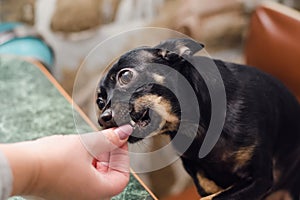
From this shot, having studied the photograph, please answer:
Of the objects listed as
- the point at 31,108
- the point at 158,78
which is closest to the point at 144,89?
the point at 158,78

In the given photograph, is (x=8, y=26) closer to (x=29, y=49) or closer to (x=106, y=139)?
(x=29, y=49)

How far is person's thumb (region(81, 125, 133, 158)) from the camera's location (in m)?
0.49

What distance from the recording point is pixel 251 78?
60 cm

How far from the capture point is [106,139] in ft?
1.61

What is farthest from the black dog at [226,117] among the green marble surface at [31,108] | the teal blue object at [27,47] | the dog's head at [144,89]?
the teal blue object at [27,47]

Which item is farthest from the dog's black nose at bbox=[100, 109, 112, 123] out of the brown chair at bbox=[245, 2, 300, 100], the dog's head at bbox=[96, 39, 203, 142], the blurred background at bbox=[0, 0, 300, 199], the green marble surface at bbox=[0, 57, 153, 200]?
the blurred background at bbox=[0, 0, 300, 199]

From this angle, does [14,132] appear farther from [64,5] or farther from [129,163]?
[64,5]

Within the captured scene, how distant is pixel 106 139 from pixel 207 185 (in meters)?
0.14

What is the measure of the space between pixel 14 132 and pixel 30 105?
8 centimetres

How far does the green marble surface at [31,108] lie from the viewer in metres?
0.74

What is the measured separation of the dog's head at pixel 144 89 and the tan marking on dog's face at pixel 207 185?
0.29ft

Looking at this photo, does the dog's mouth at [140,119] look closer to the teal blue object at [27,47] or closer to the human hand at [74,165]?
the human hand at [74,165]

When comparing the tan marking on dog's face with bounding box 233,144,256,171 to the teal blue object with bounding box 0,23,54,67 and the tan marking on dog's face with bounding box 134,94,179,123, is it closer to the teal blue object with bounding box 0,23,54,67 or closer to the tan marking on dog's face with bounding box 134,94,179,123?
the tan marking on dog's face with bounding box 134,94,179,123

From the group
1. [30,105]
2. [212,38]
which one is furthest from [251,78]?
[212,38]
